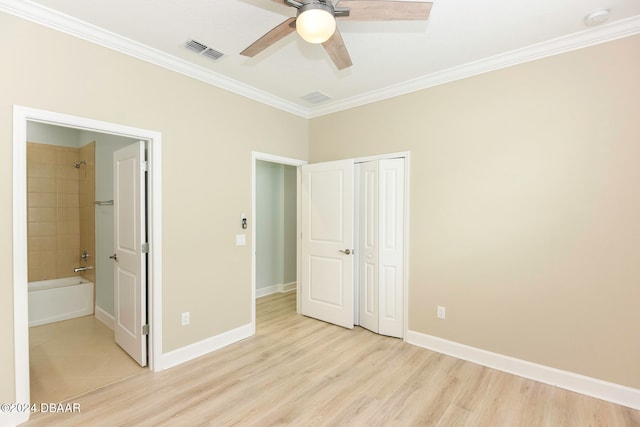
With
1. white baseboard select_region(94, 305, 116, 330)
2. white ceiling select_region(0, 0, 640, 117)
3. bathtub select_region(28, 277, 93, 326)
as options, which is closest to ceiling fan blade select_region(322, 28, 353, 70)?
white ceiling select_region(0, 0, 640, 117)

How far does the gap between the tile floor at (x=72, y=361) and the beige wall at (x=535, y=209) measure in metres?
3.02

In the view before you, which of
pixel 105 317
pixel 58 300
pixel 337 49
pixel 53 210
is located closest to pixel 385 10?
pixel 337 49

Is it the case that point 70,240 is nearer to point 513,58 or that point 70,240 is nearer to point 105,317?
point 105,317

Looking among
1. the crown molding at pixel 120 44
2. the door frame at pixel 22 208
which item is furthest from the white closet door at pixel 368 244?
the door frame at pixel 22 208

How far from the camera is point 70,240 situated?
446 centimetres

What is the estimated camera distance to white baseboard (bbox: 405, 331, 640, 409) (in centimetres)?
226

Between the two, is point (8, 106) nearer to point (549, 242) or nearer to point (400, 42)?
point (400, 42)

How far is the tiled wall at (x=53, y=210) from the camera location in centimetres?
416

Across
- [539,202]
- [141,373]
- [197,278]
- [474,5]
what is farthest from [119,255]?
[539,202]

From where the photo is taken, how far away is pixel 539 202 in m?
2.59

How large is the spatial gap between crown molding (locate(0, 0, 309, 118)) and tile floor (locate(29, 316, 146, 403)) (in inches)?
110

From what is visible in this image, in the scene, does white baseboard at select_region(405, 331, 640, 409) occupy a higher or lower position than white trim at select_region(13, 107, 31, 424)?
lower

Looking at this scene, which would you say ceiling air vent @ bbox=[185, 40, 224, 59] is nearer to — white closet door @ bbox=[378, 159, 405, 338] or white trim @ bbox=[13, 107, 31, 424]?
white trim @ bbox=[13, 107, 31, 424]

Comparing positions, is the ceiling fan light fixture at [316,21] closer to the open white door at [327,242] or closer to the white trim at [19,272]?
the white trim at [19,272]
